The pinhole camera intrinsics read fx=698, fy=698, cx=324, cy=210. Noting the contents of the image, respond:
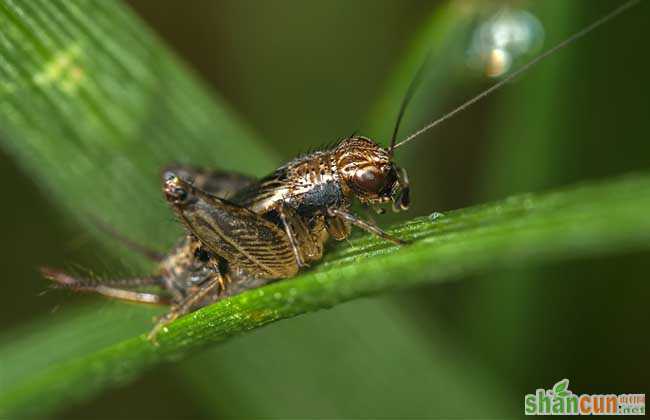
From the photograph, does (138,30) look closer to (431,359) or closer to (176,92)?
(176,92)

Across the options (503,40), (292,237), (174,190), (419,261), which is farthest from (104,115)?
(503,40)

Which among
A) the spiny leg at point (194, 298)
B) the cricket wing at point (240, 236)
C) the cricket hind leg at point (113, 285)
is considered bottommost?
the spiny leg at point (194, 298)

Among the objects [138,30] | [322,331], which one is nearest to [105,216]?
[138,30]

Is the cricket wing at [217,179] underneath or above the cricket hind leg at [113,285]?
→ above

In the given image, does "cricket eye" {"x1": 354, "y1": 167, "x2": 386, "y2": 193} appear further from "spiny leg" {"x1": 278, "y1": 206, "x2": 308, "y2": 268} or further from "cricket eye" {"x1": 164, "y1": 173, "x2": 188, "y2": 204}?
"cricket eye" {"x1": 164, "y1": 173, "x2": 188, "y2": 204}

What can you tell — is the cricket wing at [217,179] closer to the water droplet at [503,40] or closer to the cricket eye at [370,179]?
the cricket eye at [370,179]

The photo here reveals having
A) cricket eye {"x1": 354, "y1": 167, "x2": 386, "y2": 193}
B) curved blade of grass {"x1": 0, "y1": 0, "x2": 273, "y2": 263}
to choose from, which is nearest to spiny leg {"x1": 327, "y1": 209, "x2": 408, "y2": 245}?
cricket eye {"x1": 354, "y1": 167, "x2": 386, "y2": 193}

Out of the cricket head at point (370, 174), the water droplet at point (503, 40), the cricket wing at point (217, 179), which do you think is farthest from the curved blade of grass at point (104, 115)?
the water droplet at point (503, 40)

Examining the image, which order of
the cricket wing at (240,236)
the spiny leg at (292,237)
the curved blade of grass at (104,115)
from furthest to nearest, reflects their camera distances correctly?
the spiny leg at (292,237) < the cricket wing at (240,236) < the curved blade of grass at (104,115)
